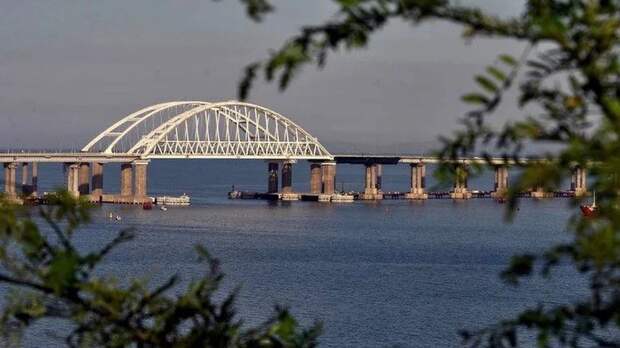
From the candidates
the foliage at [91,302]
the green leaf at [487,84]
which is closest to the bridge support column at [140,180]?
the foliage at [91,302]

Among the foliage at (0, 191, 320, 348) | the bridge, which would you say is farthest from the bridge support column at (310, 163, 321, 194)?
the foliage at (0, 191, 320, 348)

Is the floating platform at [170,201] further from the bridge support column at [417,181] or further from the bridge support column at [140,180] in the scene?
the bridge support column at [417,181]

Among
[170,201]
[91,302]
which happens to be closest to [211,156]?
[170,201]

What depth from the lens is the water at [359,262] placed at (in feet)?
131

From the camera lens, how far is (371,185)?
14512cm

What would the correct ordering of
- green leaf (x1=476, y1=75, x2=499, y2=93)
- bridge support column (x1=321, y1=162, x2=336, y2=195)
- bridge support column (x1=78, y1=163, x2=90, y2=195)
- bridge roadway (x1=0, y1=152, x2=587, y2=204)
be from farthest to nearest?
1. bridge support column (x1=321, y1=162, x2=336, y2=195)
2. bridge support column (x1=78, y1=163, x2=90, y2=195)
3. bridge roadway (x1=0, y1=152, x2=587, y2=204)
4. green leaf (x1=476, y1=75, x2=499, y2=93)

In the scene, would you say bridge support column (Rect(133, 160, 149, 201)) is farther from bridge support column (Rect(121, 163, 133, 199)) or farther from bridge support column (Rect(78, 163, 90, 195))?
bridge support column (Rect(78, 163, 90, 195))

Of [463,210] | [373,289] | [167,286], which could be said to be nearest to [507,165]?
[167,286]

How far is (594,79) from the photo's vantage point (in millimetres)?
4402

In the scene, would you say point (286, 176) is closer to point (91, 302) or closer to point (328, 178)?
point (328, 178)

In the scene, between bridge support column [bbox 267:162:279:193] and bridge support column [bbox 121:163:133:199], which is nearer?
bridge support column [bbox 121:163:133:199]

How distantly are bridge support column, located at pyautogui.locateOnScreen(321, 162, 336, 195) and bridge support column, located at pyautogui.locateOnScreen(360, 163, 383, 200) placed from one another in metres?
4.22

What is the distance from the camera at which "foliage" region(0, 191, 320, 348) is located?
5.65m

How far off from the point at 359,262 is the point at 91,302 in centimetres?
5625
